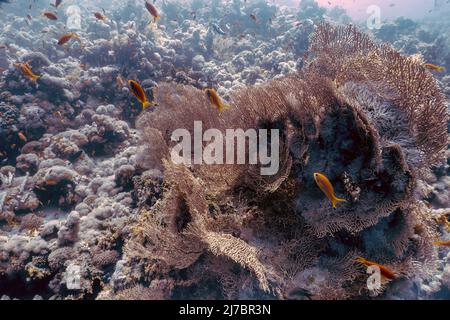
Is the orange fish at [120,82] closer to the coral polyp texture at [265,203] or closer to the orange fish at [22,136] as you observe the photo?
the orange fish at [22,136]

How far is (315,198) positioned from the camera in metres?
3.37

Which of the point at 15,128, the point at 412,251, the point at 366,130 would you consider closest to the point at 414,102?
the point at 366,130

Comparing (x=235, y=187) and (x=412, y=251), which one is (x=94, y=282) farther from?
(x=412, y=251)

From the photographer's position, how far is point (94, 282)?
4113 millimetres

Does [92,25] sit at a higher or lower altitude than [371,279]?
higher

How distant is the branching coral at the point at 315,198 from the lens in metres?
3.23

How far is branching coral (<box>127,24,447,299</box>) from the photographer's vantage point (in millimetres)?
3229

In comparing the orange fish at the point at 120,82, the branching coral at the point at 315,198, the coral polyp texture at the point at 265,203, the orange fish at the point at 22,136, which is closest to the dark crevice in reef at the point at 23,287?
the coral polyp texture at the point at 265,203

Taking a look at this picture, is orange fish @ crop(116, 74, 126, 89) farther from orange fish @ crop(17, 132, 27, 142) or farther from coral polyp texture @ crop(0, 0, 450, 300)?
coral polyp texture @ crop(0, 0, 450, 300)

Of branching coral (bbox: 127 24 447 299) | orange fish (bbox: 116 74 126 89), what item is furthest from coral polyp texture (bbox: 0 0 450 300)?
orange fish (bbox: 116 74 126 89)

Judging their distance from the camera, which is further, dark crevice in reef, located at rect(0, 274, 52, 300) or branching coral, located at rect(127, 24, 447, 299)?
dark crevice in reef, located at rect(0, 274, 52, 300)

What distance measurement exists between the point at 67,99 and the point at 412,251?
33.2 feet

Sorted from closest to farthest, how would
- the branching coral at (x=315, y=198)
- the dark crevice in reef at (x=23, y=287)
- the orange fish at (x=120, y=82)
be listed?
1. the branching coral at (x=315, y=198)
2. the dark crevice in reef at (x=23, y=287)
3. the orange fish at (x=120, y=82)

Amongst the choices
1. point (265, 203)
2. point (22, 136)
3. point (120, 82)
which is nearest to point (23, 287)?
point (265, 203)
